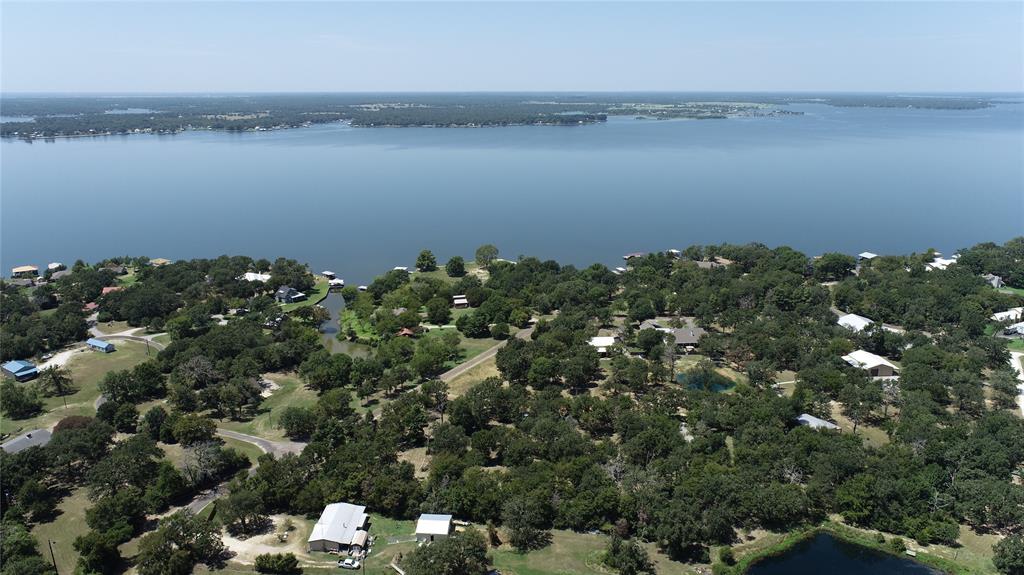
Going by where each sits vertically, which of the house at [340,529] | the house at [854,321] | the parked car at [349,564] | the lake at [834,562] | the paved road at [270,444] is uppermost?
the house at [854,321]

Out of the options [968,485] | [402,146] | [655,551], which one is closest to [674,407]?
[655,551]

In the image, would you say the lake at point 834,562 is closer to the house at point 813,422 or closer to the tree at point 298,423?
the house at point 813,422

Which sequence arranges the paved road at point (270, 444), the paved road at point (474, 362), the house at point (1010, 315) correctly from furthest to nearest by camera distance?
1. the house at point (1010, 315)
2. the paved road at point (474, 362)
3. the paved road at point (270, 444)

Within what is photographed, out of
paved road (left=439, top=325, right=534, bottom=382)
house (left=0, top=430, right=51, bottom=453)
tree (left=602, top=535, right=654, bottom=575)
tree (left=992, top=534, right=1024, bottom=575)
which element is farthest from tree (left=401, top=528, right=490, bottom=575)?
house (left=0, top=430, right=51, bottom=453)

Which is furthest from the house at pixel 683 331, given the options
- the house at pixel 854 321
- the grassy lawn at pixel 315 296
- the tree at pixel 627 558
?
the grassy lawn at pixel 315 296

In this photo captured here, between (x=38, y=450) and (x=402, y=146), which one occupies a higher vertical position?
(x=402, y=146)

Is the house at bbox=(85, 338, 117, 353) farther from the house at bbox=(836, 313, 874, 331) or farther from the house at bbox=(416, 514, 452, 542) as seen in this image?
the house at bbox=(836, 313, 874, 331)

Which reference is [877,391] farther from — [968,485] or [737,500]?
[737,500]
